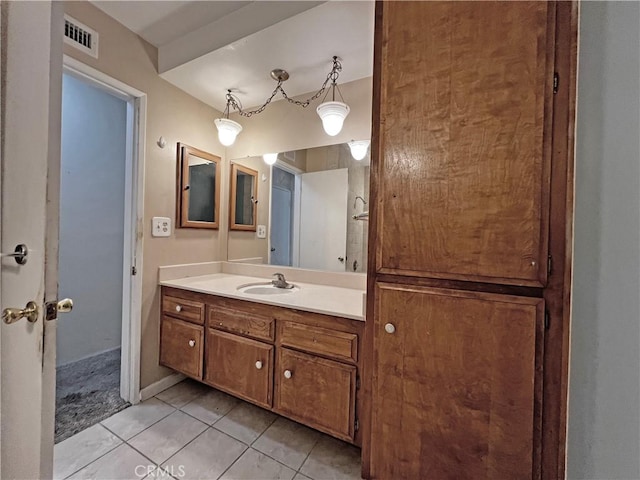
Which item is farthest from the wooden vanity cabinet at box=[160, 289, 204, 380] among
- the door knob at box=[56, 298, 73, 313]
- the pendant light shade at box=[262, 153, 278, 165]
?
the pendant light shade at box=[262, 153, 278, 165]

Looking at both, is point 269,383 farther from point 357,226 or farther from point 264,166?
point 264,166

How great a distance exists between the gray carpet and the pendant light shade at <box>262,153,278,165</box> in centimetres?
203

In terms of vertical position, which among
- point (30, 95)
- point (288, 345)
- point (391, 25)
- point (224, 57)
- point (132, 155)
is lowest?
point (288, 345)

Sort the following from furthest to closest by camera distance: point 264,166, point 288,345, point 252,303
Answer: point 264,166 < point 252,303 < point 288,345

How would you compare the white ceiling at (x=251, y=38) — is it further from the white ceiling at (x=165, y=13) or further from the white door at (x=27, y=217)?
the white door at (x=27, y=217)

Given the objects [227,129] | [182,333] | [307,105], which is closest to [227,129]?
[227,129]

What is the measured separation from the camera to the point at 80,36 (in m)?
1.48

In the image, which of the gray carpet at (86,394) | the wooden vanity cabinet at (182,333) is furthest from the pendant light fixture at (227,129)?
the gray carpet at (86,394)

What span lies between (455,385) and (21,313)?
130 centimetres

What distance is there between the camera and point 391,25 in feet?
3.37

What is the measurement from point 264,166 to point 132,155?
93cm

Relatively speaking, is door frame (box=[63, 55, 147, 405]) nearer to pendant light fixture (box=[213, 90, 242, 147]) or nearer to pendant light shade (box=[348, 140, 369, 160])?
pendant light fixture (box=[213, 90, 242, 147])

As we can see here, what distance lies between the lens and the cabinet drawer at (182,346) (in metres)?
1.76

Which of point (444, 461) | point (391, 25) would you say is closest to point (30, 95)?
point (391, 25)
